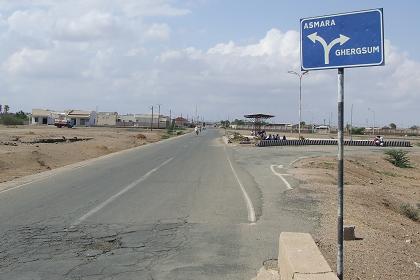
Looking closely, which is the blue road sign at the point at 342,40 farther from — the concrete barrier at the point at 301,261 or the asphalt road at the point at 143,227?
Answer: the asphalt road at the point at 143,227

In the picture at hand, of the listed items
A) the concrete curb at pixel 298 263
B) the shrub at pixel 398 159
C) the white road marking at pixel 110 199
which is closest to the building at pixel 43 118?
the shrub at pixel 398 159

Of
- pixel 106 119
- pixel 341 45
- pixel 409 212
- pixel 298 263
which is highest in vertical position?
pixel 106 119

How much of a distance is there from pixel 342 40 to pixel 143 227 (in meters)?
5.74

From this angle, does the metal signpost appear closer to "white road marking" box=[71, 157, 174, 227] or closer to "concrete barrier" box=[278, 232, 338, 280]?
"concrete barrier" box=[278, 232, 338, 280]

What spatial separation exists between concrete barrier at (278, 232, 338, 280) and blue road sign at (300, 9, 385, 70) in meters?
2.22

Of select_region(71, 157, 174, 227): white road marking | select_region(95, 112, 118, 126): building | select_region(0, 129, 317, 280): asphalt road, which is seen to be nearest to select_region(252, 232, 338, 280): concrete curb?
select_region(0, 129, 317, 280): asphalt road

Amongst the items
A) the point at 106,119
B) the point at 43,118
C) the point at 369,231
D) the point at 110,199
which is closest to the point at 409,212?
the point at 369,231

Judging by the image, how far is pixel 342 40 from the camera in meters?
5.47

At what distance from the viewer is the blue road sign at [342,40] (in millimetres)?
5281

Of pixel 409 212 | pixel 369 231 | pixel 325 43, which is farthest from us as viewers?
pixel 409 212

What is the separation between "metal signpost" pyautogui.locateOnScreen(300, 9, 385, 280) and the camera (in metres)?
5.29

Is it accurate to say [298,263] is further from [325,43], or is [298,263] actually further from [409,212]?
[409,212]

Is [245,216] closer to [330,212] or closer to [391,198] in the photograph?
[330,212]

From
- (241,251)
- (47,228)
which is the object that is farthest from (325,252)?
(47,228)
